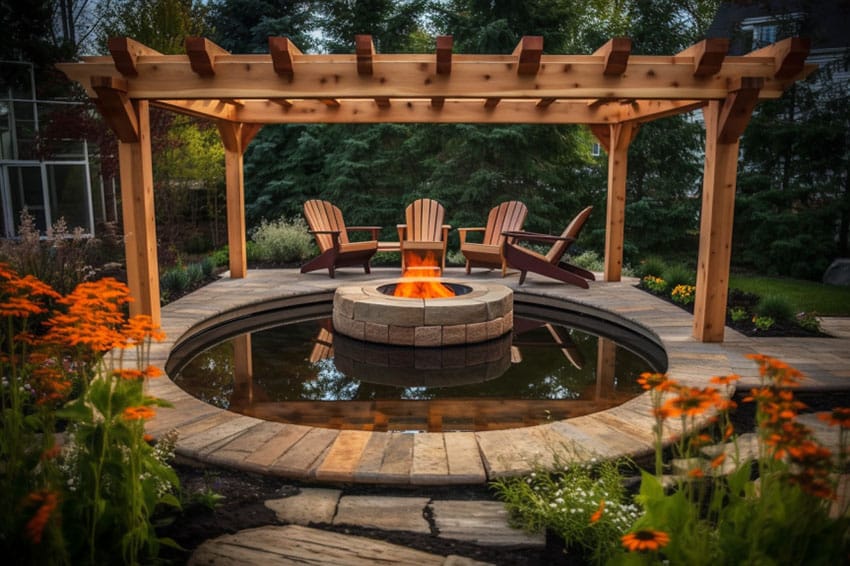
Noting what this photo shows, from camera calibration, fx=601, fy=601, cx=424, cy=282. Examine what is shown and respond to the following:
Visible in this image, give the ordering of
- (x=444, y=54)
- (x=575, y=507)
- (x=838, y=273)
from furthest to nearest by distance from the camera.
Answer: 1. (x=838, y=273)
2. (x=444, y=54)
3. (x=575, y=507)

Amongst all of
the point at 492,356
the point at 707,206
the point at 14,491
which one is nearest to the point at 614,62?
the point at 707,206

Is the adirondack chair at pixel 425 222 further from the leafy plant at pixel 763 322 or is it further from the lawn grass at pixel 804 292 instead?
the leafy plant at pixel 763 322

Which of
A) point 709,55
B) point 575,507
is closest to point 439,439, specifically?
point 575,507

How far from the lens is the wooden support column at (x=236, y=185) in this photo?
7258mm

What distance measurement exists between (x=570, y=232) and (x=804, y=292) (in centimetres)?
335

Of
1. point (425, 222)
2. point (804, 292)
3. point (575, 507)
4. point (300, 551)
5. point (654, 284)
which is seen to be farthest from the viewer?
point (425, 222)

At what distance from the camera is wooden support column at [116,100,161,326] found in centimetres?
453

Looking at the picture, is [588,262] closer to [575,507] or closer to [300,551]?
[575,507]

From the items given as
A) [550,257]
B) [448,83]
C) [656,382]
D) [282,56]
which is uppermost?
[282,56]

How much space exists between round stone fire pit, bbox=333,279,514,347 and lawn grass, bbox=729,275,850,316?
126 inches

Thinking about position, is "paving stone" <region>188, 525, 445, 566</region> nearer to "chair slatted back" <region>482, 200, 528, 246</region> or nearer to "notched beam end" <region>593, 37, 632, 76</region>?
"notched beam end" <region>593, 37, 632, 76</region>

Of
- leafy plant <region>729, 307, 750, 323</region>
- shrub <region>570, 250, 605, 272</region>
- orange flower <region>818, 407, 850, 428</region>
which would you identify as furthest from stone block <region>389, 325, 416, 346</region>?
shrub <region>570, 250, 605, 272</region>

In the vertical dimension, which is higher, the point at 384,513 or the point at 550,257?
the point at 550,257

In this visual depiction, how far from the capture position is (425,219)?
8.37 meters
